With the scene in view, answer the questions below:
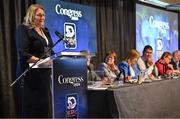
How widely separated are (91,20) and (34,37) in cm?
303

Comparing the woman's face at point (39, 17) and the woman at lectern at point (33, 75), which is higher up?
the woman's face at point (39, 17)

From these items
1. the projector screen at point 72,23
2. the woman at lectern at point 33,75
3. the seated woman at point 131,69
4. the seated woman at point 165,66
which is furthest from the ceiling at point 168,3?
the woman at lectern at point 33,75

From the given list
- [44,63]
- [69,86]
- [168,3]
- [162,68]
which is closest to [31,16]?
[44,63]

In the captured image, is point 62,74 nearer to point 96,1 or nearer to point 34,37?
point 34,37

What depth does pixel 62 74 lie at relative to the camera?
7.94ft

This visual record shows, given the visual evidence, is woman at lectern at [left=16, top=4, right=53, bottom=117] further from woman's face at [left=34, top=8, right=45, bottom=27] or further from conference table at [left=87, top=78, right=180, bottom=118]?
conference table at [left=87, top=78, right=180, bottom=118]

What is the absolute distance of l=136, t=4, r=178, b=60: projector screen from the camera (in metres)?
6.99

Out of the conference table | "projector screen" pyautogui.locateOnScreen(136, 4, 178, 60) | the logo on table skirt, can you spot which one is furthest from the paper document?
"projector screen" pyautogui.locateOnScreen(136, 4, 178, 60)

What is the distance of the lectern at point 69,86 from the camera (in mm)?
2354

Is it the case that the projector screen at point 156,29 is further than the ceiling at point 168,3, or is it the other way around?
the ceiling at point 168,3

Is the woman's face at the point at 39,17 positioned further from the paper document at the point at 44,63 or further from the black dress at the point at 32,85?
the paper document at the point at 44,63

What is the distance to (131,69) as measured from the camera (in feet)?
13.3

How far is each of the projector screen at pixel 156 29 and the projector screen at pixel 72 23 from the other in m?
1.77

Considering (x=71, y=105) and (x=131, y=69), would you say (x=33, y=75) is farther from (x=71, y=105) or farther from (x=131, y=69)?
(x=131, y=69)
